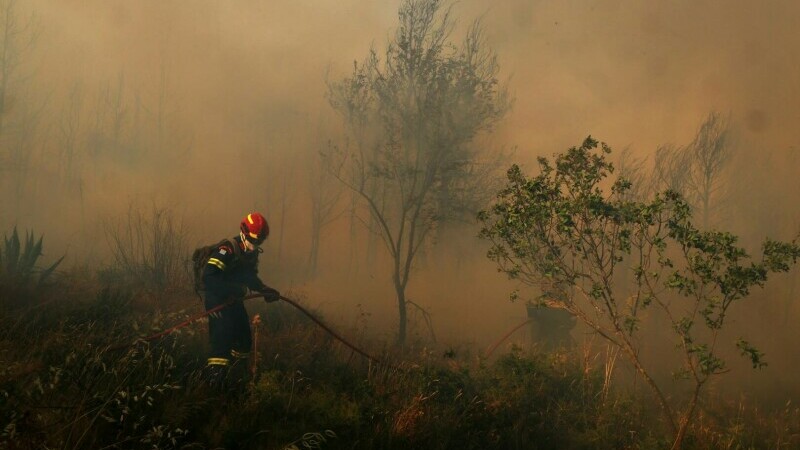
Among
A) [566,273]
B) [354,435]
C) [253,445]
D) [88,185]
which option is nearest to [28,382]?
[253,445]

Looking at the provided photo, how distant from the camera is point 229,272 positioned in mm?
5754

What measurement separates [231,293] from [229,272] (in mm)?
222

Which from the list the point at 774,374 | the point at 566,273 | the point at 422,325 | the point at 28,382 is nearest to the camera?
the point at 28,382

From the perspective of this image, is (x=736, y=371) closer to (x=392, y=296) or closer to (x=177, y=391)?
(x=392, y=296)

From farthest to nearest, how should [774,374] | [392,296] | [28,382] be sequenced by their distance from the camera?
[392,296], [774,374], [28,382]

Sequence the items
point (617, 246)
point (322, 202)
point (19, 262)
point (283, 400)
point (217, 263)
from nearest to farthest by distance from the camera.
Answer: point (283, 400) < point (217, 263) < point (617, 246) < point (19, 262) < point (322, 202)

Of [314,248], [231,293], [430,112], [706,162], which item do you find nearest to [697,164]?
[706,162]

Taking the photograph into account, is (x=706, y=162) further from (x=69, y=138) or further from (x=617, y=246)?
A: (x=69, y=138)

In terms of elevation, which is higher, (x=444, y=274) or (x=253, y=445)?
(x=444, y=274)

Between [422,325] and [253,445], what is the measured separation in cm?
1275

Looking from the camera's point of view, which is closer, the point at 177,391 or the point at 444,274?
the point at 177,391

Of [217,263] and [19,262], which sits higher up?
[217,263]

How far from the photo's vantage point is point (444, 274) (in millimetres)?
23766

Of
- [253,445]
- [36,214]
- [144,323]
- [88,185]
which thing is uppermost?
[88,185]
